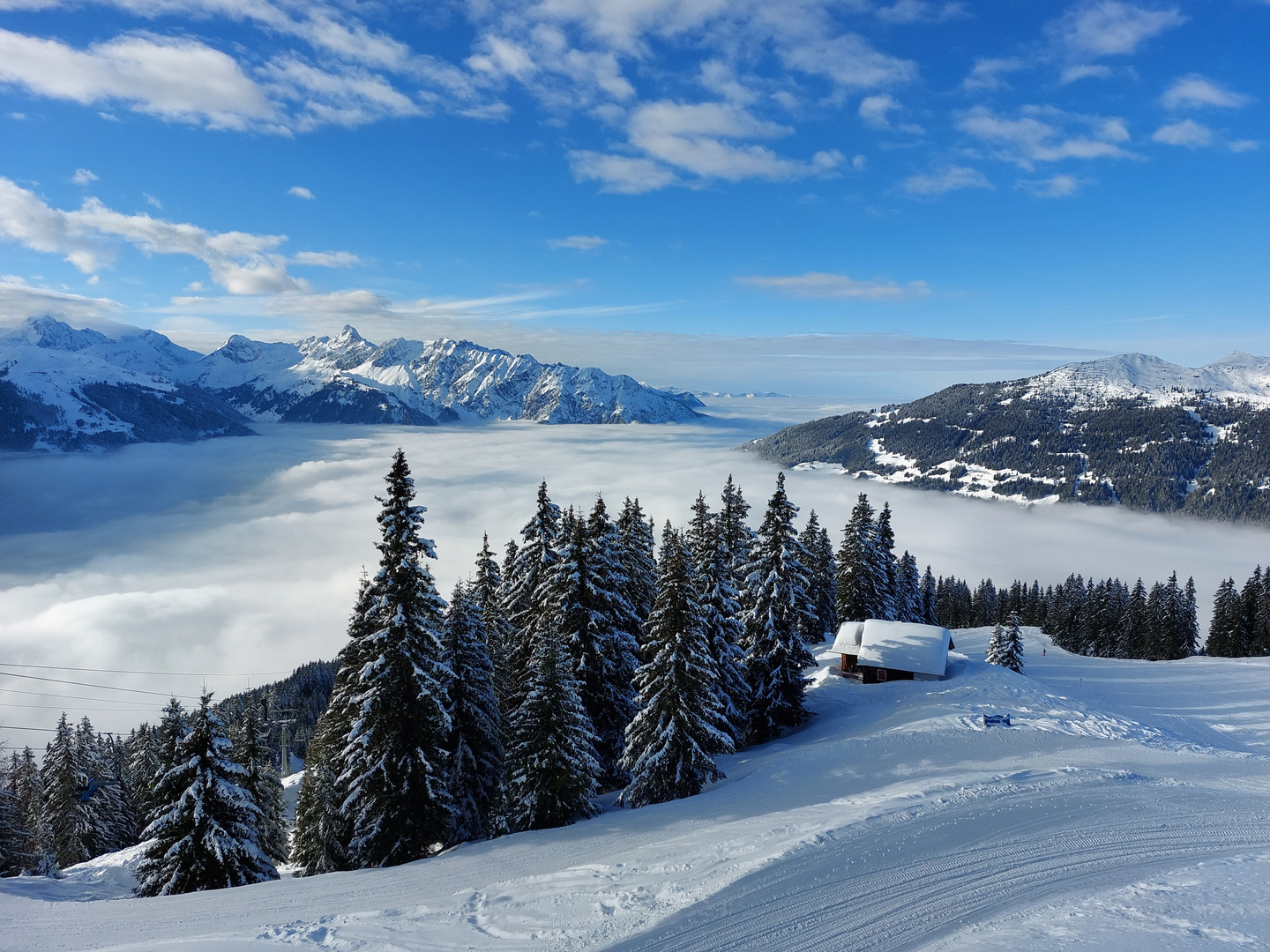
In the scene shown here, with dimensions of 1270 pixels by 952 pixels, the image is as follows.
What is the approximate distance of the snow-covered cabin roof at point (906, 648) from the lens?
4091 cm

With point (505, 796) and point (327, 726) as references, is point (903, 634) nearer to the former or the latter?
point (505, 796)

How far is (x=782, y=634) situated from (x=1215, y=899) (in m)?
21.4

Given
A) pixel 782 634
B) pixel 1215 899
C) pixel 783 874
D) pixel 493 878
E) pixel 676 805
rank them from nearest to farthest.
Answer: pixel 1215 899 → pixel 783 874 → pixel 493 878 → pixel 676 805 → pixel 782 634

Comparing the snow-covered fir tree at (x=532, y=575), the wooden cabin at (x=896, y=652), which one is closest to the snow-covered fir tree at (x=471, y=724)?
the snow-covered fir tree at (x=532, y=575)

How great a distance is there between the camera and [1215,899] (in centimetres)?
1138

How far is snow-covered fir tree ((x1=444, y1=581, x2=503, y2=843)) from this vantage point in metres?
23.9

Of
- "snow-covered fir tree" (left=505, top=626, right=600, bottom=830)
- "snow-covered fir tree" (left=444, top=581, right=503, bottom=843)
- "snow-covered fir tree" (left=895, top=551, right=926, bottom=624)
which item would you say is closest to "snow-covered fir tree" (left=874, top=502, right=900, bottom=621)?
"snow-covered fir tree" (left=895, top=551, right=926, bottom=624)

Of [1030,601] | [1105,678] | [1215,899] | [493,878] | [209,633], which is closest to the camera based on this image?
[1215,899]

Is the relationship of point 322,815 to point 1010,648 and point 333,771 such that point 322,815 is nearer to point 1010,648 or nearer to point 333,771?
point 333,771

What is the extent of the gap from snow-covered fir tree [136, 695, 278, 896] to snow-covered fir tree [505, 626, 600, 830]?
8.65 meters

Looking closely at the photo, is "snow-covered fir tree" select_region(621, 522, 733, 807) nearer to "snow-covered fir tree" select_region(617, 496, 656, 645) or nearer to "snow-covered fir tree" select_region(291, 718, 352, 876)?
"snow-covered fir tree" select_region(617, 496, 656, 645)

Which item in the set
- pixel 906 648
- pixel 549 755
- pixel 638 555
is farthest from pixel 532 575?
pixel 906 648

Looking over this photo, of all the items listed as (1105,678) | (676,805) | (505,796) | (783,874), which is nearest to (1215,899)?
(783,874)

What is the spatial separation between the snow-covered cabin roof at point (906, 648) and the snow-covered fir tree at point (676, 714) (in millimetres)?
20819
